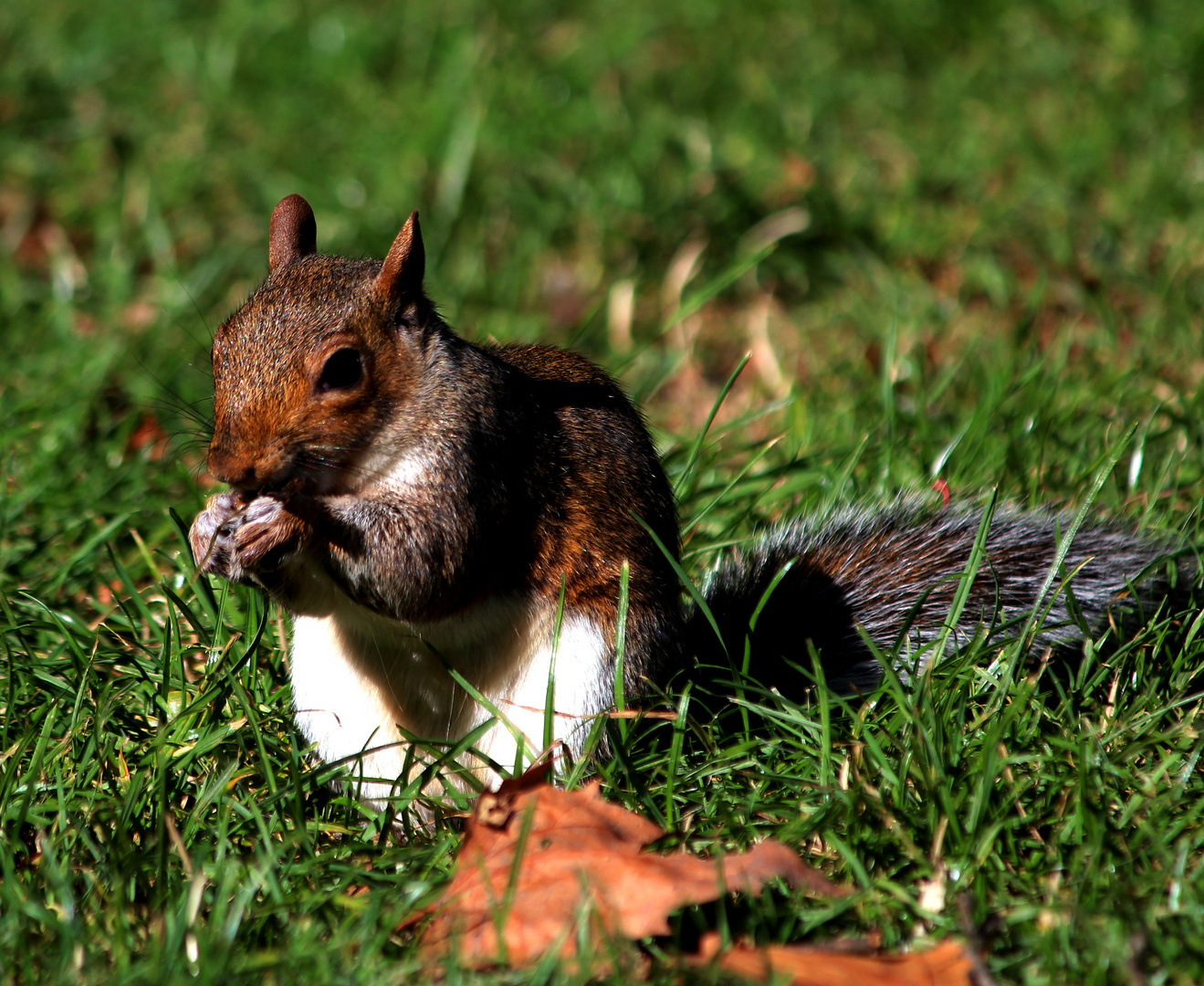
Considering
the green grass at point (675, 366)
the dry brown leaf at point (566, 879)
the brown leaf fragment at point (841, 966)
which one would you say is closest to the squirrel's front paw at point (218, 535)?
the green grass at point (675, 366)

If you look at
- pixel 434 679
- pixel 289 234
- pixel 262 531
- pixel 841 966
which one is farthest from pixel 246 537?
pixel 841 966

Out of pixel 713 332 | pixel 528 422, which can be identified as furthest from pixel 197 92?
pixel 528 422

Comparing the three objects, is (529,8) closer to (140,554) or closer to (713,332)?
(713,332)

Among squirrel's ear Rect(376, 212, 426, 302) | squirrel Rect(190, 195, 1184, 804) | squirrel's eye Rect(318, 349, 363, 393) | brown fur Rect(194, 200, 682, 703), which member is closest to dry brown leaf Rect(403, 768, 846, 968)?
squirrel Rect(190, 195, 1184, 804)

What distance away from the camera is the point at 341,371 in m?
2.04

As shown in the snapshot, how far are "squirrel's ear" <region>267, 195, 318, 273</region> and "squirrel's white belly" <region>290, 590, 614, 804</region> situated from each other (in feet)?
2.02

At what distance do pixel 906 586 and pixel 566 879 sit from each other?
2.97ft

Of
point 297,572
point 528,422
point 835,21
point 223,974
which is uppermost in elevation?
point 835,21

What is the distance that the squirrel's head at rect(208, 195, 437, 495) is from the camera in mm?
1971

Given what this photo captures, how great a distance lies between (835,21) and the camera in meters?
5.05

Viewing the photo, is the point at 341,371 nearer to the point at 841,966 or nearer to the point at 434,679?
the point at 434,679

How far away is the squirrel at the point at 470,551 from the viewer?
2.03m

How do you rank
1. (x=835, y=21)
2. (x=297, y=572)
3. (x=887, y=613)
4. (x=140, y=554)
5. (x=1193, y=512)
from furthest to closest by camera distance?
1. (x=835, y=21)
2. (x=140, y=554)
3. (x=1193, y=512)
4. (x=887, y=613)
5. (x=297, y=572)

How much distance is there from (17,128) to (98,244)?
754 mm
